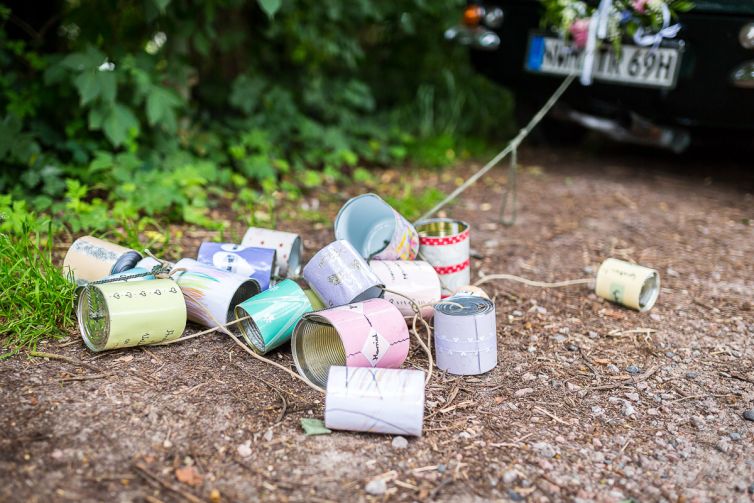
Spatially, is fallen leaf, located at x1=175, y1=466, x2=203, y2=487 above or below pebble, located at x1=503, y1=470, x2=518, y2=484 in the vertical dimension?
below

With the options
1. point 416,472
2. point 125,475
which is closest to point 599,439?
point 416,472

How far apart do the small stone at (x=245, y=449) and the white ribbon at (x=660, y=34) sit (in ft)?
8.89

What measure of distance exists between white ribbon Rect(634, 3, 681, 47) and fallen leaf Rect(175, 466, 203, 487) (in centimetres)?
286

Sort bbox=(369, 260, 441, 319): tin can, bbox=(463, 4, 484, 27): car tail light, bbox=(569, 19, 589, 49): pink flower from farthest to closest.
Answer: bbox=(463, 4, 484, 27): car tail light → bbox=(569, 19, 589, 49): pink flower → bbox=(369, 260, 441, 319): tin can

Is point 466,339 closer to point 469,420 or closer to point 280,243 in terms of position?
point 469,420

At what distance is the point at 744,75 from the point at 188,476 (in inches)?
116

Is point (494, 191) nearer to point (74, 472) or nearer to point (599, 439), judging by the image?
point (599, 439)

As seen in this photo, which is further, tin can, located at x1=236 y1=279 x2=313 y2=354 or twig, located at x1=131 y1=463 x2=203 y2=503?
tin can, located at x1=236 y1=279 x2=313 y2=354

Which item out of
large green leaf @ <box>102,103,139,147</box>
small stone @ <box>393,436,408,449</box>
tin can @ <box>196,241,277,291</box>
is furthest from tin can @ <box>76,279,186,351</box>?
large green leaf @ <box>102,103,139,147</box>

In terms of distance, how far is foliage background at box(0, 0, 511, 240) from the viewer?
313 centimetres

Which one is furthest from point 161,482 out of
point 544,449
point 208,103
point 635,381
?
point 208,103

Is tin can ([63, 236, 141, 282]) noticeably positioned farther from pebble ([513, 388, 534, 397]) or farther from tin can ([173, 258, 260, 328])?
pebble ([513, 388, 534, 397])

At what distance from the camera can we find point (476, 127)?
513 centimetres

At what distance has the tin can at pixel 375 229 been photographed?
8.23ft
